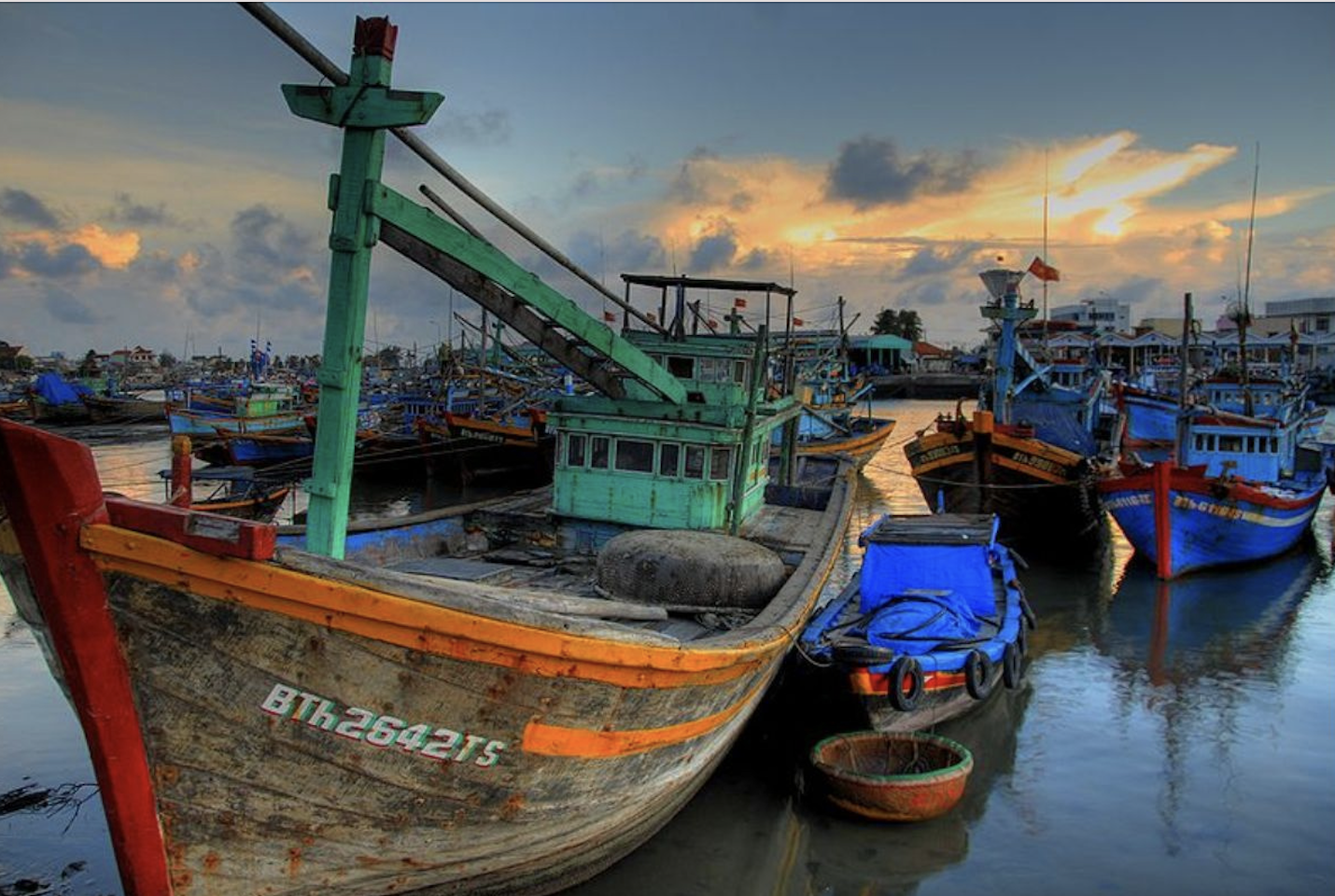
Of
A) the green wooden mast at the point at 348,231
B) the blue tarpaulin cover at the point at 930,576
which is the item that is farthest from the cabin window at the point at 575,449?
the green wooden mast at the point at 348,231

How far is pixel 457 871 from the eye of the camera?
20.0 ft

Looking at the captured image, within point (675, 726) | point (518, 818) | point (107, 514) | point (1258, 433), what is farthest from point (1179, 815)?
point (1258, 433)

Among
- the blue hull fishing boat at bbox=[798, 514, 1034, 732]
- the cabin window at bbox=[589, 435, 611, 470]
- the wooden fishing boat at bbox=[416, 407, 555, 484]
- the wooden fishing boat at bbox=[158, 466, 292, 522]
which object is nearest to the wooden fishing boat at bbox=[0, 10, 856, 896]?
the blue hull fishing boat at bbox=[798, 514, 1034, 732]

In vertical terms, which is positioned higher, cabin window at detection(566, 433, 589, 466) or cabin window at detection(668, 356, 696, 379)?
cabin window at detection(668, 356, 696, 379)

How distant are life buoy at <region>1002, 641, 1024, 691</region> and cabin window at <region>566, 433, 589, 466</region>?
220 inches

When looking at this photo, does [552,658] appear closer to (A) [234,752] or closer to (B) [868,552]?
(A) [234,752]

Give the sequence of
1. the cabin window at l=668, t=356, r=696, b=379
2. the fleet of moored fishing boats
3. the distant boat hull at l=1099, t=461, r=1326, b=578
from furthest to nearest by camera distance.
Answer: the distant boat hull at l=1099, t=461, r=1326, b=578, the cabin window at l=668, t=356, r=696, b=379, the fleet of moored fishing boats

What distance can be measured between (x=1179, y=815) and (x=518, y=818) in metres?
6.56

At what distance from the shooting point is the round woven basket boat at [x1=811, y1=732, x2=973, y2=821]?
8.20m

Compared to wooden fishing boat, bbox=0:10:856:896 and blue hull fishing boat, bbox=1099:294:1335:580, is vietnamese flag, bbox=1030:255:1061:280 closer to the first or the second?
blue hull fishing boat, bbox=1099:294:1335:580

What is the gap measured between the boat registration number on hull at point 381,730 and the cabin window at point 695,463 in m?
5.85

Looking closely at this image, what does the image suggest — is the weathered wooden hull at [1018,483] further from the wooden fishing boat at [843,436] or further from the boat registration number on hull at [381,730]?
the boat registration number on hull at [381,730]

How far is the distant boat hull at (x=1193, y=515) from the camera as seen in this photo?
Answer: 17.7m

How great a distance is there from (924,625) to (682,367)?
468cm
